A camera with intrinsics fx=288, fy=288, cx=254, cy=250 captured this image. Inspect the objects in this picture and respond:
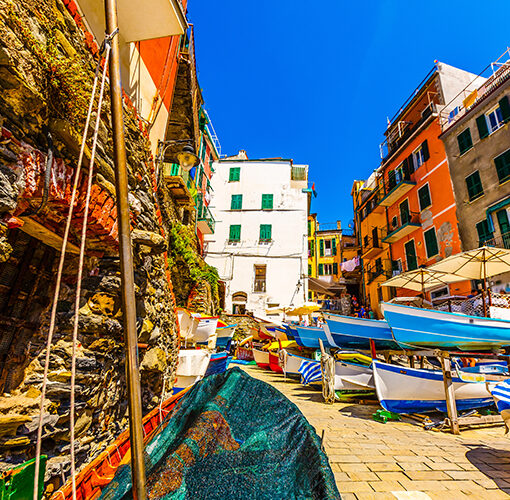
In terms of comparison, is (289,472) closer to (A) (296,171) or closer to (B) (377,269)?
(B) (377,269)

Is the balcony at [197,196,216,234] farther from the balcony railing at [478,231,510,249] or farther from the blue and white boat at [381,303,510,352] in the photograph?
the balcony railing at [478,231,510,249]

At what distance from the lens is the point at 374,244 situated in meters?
24.8

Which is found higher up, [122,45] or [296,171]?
[296,171]

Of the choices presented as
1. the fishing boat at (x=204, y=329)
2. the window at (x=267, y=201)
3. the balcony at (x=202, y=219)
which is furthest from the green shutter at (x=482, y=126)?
the fishing boat at (x=204, y=329)

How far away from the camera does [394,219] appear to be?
22.5 metres

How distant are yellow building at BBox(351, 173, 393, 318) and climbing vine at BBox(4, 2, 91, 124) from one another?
2208cm

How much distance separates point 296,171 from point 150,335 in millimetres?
26729

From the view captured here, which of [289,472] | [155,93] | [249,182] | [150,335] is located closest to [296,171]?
[249,182]

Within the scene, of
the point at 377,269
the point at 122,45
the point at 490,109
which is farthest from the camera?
the point at 377,269

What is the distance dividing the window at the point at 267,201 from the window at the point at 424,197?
1287 cm

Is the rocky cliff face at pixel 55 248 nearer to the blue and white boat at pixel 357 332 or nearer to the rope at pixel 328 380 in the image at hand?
the rope at pixel 328 380

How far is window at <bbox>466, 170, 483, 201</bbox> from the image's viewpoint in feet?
49.8

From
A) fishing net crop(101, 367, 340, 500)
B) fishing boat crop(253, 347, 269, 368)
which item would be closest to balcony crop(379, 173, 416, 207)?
fishing boat crop(253, 347, 269, 368)

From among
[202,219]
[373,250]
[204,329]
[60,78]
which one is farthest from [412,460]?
[373,250]
